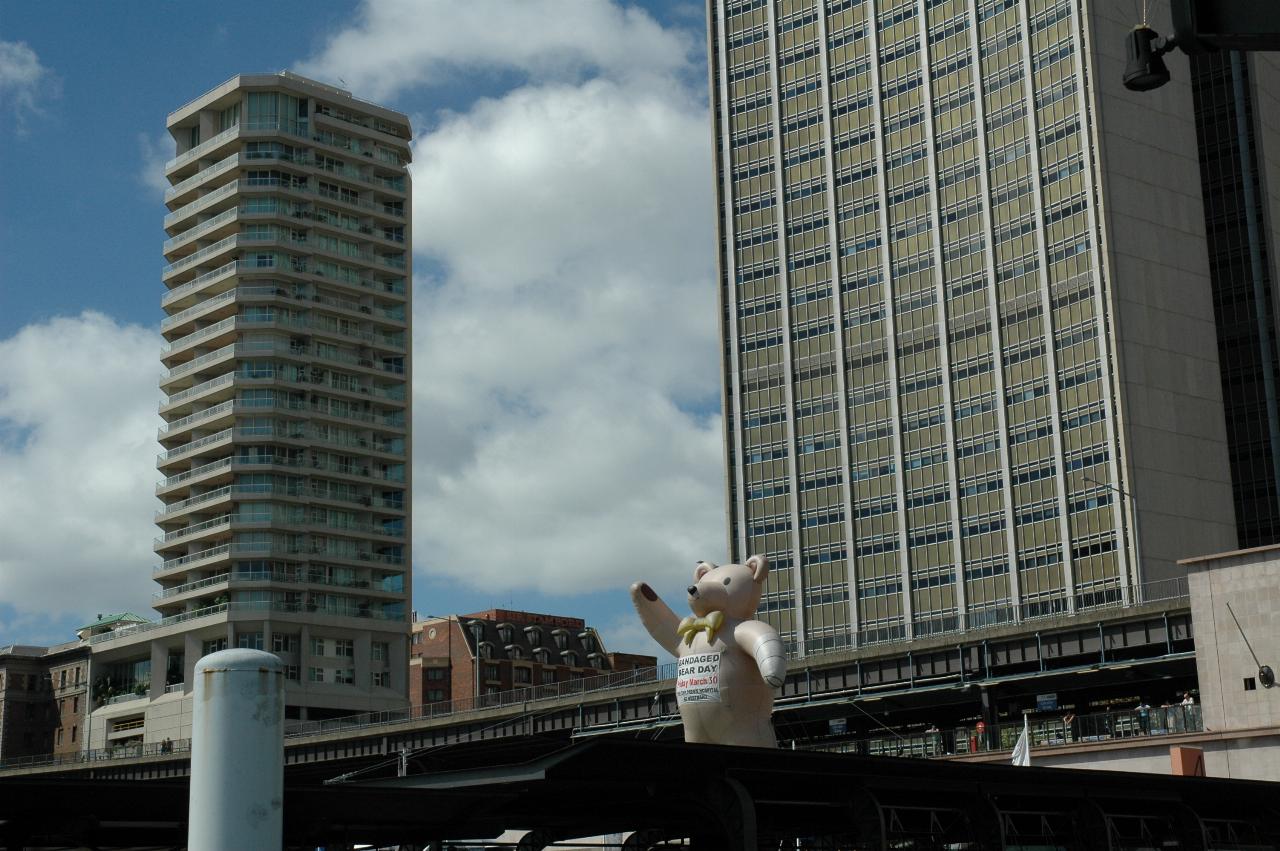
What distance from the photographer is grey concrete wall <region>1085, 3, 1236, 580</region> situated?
358ft

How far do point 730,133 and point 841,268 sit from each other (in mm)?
17124

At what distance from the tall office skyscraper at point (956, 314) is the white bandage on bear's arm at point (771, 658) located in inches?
2988

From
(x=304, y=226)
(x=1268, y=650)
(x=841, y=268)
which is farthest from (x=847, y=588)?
(x=1268, y=650)

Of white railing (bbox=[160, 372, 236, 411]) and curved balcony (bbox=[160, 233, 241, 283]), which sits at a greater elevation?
curved balcony (bbox=[160, 233, 241, 283])

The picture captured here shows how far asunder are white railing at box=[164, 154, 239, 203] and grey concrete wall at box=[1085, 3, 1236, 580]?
66.3 metres

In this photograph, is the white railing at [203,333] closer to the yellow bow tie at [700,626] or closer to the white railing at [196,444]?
the white railing at [196,444]

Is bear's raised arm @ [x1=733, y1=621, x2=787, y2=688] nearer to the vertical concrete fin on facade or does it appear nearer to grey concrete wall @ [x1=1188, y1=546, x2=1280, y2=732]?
grey concrete wall @ [x1=1188, y1=546, x2=1280, y2=732]

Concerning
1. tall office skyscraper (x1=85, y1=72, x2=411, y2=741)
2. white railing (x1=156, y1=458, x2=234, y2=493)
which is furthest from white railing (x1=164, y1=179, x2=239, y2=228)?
white railing (x1=156, y1=458, x2=234, y2=493)

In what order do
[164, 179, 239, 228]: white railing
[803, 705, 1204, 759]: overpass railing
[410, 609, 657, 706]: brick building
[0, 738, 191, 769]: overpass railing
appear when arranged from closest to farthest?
[803, 705, 1204, 759]: overpass railing, [0, 738, 191, 769]: overpass railing, [164, 179, 239, 228]: white railing, [410, 609, 657, 706]: brick building

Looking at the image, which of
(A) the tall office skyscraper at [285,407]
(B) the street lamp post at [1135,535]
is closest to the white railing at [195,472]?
(A) the tall office skyscraper at [285,407]

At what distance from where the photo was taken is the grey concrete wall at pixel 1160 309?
109250 mm

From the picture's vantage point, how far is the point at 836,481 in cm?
12775

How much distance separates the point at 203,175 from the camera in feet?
436

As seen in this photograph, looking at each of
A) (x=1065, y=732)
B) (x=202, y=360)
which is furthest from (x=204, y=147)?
(x=1065, y=732)
